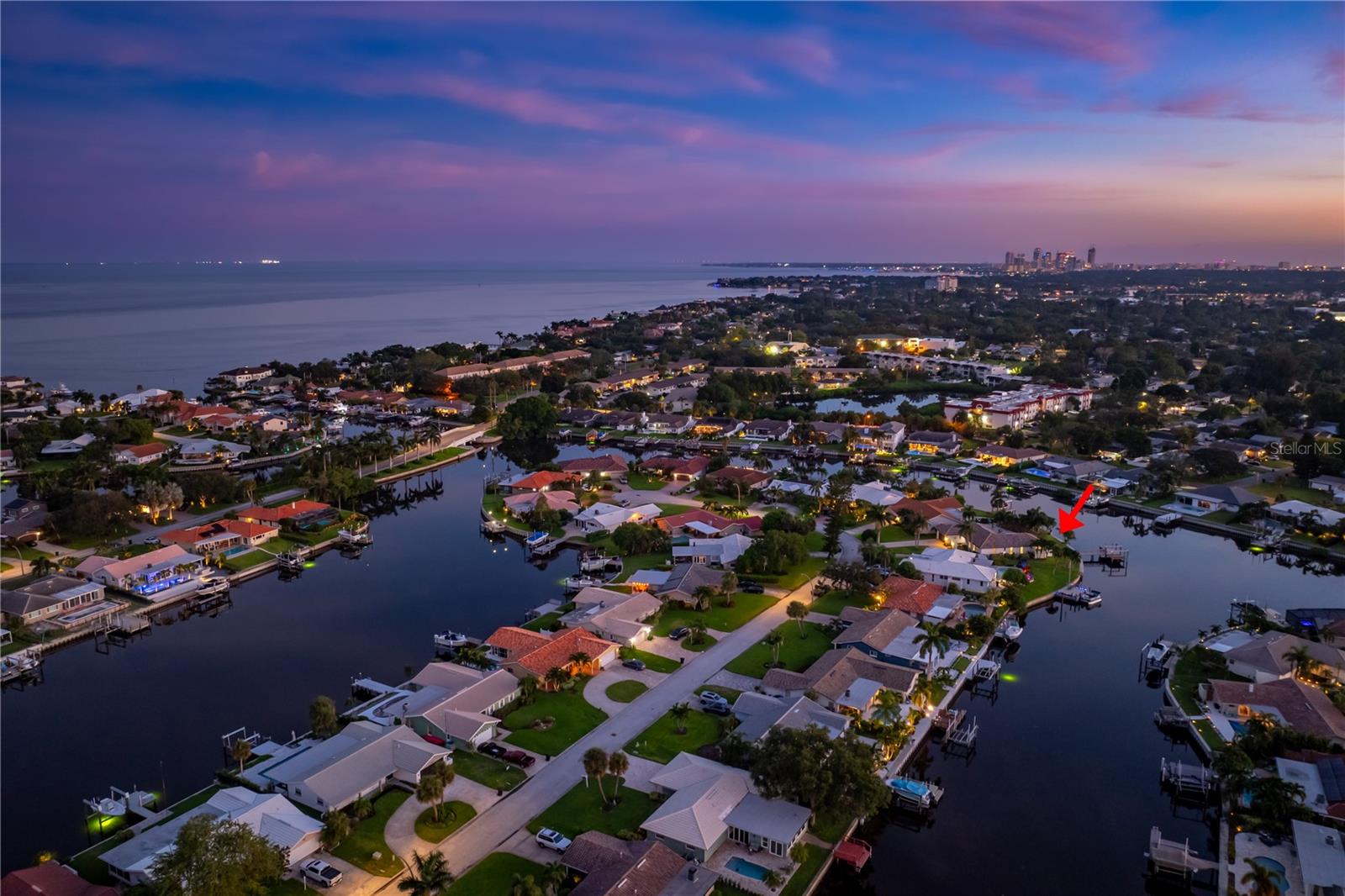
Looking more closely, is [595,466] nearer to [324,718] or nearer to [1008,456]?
[1008,456]

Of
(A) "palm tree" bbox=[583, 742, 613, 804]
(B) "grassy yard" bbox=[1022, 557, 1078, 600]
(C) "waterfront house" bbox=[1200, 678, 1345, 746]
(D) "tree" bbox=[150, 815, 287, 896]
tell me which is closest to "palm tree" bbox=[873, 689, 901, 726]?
(A) "palm tree" bbox=[583, 742, 613, 804]

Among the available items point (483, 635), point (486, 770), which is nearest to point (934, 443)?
point (483, 635)

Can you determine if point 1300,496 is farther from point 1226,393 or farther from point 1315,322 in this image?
point 1315,322

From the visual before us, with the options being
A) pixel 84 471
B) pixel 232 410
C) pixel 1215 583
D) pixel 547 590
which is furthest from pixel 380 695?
pixel 232 410

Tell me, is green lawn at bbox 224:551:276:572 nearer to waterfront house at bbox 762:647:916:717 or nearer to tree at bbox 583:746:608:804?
tree at bbox 583:746:608:804

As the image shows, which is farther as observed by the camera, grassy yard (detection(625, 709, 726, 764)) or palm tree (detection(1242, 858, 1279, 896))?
grassy yard (detection(625, 709, 726, 764))

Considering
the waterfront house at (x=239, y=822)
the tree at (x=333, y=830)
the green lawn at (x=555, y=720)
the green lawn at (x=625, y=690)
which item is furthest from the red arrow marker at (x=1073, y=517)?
the waterfront house at (x=239, y=822)

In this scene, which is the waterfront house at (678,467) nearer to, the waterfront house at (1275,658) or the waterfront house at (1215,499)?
the waterfront house at (1215,499)
